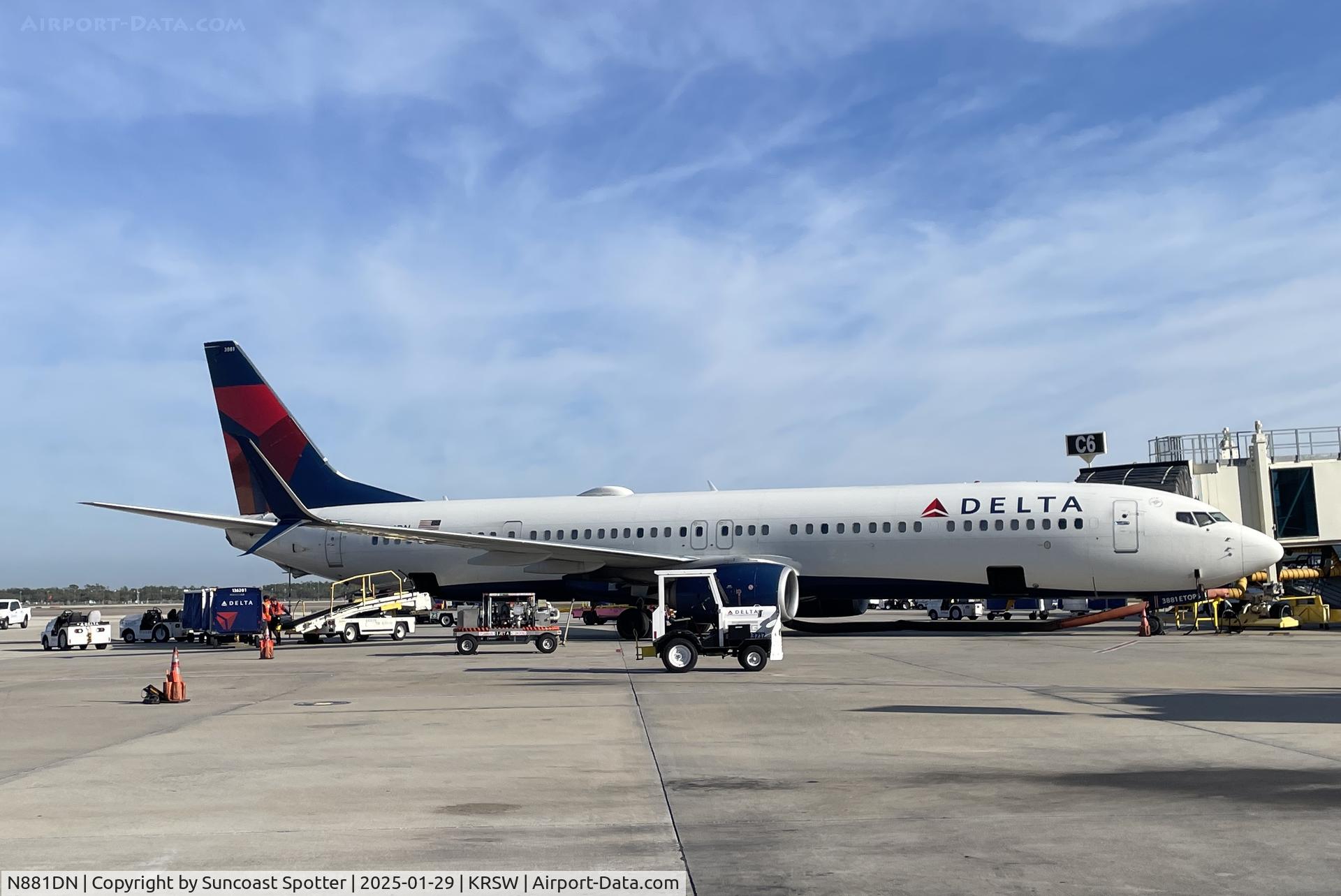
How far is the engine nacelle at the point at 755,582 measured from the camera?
28.0 meters

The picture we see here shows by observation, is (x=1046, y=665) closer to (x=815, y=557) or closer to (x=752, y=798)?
(x=815, y=557)

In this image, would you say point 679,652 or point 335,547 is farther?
point 335,547

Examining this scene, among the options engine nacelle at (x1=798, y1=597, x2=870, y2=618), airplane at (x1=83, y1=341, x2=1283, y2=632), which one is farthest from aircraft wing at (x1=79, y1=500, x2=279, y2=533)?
engine nacelle at (x1=798, y1=597, x2=870, y2=618)

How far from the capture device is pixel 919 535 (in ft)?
101

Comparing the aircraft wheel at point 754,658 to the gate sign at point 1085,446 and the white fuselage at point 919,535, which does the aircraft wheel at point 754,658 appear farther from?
the gate sign at point 1085,446

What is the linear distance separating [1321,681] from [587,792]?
13.7 meters

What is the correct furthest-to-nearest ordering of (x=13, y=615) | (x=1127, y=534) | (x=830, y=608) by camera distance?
(x=13, y=615) → (x=830, y=608) → (x=1127, y=534)

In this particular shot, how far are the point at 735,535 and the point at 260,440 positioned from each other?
56.5 ft

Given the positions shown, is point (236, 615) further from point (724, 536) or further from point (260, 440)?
point (724, 536)

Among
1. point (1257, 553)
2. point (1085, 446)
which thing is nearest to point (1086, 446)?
point (1085, 446)

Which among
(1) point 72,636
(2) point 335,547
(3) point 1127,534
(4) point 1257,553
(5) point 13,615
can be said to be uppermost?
(2) point 335,547

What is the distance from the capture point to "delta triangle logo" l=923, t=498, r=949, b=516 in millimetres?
30922

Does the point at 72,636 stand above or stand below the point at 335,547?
below

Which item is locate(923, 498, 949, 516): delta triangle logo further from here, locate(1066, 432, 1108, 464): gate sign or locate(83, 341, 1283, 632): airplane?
locate(1066, 432, 1108, 464): gate sign
